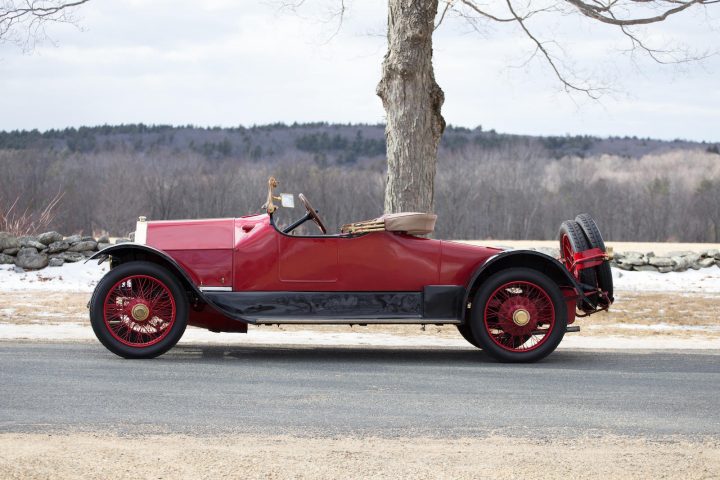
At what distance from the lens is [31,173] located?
194ft

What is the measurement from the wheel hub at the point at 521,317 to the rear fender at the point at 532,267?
17.6 inches

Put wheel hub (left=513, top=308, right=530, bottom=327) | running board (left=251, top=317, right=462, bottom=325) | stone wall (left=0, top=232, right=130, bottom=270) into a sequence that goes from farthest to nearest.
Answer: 1. stone wall (left=0, top=232, right=130, bottom=270)
2. wheel hub (left=513, top=308, right=530, bottom=327)
3. running board (left=251, top=317, right=462, bottom=325)

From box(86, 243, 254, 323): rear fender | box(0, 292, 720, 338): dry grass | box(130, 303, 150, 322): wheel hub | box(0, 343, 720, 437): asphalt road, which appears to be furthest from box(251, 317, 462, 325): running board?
box(0, 292, 720, 338): dry grass

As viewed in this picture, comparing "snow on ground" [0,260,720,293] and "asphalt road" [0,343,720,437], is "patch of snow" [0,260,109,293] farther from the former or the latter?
"asphalt road" [0,343,720,437]

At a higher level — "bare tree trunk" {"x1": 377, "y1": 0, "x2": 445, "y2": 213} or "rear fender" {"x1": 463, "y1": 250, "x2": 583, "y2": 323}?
"bare tree trunk" {"x1": 377, "y1": 0, "x2": 445, "y2": 213}

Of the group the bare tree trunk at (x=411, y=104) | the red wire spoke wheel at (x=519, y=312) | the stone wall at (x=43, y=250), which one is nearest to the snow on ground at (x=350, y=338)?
the red wire spoke wheel at (x=519, y=312)

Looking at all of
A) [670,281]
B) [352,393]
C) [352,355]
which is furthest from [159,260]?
[670,281]

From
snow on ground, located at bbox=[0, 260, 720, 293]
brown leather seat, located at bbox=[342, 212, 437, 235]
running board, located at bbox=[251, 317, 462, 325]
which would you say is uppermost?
brown leather seat, located at bbox=[342, 212, 437, 235]

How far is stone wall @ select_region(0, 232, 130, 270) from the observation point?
2016 cm

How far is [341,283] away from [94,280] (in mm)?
11824

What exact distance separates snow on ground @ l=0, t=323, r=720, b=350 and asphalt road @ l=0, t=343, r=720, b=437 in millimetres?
1029

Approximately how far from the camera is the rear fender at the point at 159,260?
27.8 ft

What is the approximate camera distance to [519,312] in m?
8.64

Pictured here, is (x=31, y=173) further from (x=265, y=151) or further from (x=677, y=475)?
(x=677, y=475)
